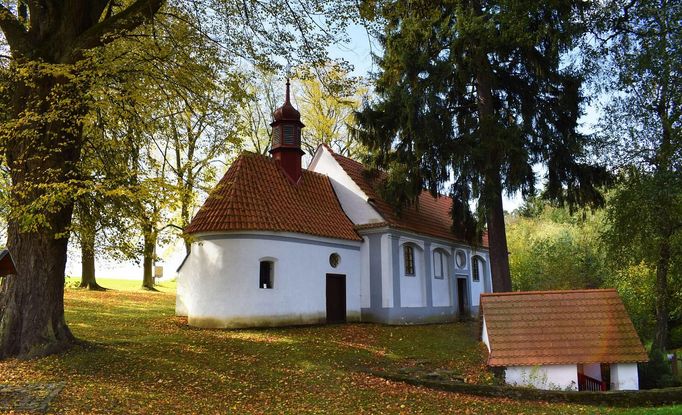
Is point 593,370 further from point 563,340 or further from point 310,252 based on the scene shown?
point 310,252

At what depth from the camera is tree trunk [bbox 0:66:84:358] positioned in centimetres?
981

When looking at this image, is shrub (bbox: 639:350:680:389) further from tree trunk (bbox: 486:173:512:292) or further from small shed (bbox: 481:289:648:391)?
tree trunk (bbox: 486:173:512:292)

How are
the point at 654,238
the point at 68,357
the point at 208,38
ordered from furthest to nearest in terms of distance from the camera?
the point at 654,238 < the point at 208,38 < the point at 68,357

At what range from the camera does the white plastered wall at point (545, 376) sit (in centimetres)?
1020

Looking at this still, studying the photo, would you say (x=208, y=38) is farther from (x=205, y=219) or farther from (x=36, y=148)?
(x=205, y=219)

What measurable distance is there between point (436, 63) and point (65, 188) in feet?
38.0

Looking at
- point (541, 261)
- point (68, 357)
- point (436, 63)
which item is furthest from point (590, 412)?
point (541, 261)

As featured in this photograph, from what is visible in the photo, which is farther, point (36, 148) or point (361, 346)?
point (361, 346)

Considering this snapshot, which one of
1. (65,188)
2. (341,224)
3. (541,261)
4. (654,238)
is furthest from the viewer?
(541,261)

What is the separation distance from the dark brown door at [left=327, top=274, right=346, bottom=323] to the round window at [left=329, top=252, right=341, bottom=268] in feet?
1.37

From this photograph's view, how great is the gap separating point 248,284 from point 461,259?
41.1 ft

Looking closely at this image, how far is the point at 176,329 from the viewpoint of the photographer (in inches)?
599

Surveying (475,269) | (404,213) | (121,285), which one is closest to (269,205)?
(404,213)

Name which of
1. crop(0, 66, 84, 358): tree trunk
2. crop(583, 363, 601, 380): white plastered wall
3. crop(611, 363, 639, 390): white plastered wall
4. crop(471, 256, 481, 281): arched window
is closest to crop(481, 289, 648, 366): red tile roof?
crop(611, 363, 639, 390): white plastered wall
